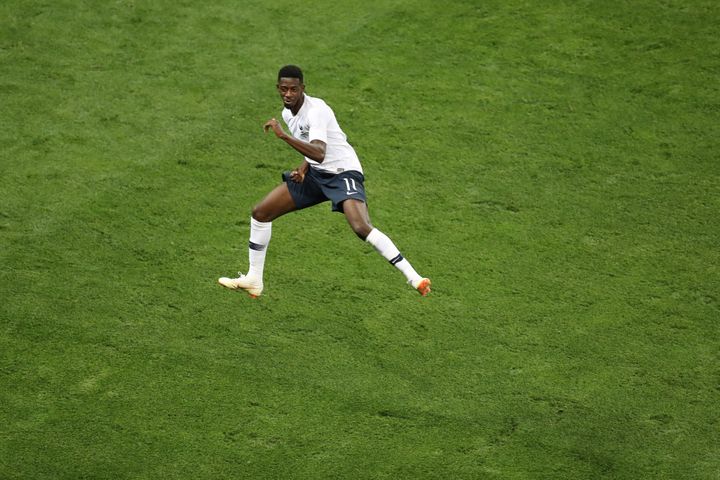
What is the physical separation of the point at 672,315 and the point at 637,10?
6.06 m

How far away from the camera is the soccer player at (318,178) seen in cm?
1009

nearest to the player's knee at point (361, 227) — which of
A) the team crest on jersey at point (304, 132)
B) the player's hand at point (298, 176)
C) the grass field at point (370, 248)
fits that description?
the player's hand at point (298, 176)

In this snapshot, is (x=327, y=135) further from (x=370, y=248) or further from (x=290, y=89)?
(x=370, y=248)

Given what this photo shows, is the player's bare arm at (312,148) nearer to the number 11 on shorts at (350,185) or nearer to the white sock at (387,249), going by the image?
the number 11 on shorts at (350,185)

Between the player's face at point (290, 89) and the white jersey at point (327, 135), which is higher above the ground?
the player's face at point (290, 89)

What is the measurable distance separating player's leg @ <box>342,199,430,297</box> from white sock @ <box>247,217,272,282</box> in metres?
1.03

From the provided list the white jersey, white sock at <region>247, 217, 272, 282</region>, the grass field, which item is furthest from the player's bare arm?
the grass field

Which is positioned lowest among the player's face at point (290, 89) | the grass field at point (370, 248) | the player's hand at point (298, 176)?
the grass field at point (370, 248)

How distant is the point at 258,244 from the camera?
11055 millimetres

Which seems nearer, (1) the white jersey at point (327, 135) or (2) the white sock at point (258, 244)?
(1) the white jersey at point (327, 135)

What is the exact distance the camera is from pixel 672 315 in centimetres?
1171

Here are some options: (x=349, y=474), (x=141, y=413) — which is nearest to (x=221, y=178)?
(x=141, y=413)

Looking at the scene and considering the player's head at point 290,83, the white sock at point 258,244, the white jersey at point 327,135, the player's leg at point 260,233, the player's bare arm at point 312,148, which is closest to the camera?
the player's bare arm at point 312,148

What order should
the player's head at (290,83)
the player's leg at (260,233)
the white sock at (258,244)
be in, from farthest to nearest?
the white sock at (258,244) < the player's leg at (260,233) < the player's head at (290,83)
